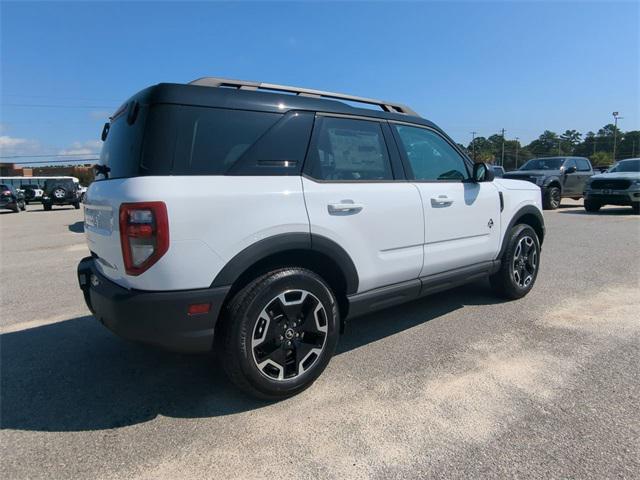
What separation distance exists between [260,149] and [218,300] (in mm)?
974

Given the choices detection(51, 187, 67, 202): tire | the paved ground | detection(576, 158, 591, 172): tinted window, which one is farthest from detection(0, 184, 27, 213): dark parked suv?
detection(576, 158, 591, 172): tinted window

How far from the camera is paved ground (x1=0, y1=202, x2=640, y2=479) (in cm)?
219

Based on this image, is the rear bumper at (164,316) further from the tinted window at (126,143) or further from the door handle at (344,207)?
the door handle at (344,207)

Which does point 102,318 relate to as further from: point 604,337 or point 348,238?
point 604,337

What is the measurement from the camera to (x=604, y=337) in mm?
3711

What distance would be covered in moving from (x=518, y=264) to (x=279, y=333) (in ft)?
10.3

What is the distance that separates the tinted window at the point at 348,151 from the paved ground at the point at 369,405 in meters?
1.43

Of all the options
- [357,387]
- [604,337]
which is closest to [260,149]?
[357,387]

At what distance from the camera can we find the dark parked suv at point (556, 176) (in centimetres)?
1541

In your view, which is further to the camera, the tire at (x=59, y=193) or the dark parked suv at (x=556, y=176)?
the tire at (x=59, y=193)

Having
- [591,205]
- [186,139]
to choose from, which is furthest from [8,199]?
[591,205]

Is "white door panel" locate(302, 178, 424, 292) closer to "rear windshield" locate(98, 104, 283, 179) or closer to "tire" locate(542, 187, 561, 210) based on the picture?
"rear windshield" locate(98, 104, 283, 179)

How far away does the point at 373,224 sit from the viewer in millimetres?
3188

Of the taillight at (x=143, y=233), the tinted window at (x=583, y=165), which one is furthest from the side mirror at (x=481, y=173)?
the tinted window at (x=583, y=165)
